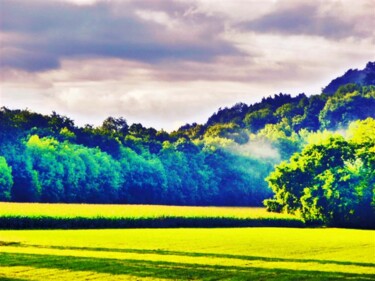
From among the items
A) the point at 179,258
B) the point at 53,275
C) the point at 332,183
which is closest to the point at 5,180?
the point at 332,183

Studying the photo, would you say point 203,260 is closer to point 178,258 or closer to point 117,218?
point 178,258

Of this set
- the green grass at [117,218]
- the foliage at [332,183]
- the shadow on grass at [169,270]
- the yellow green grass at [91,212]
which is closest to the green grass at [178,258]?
the shadow on grass at [169,270]

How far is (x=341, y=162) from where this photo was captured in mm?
95125

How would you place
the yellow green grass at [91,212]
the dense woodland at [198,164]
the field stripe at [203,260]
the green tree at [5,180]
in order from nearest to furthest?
the field stripe at [203,260] → the yellow green grass at [91,212] → the dense woodland at [198,164] → the green tree at [5,180]

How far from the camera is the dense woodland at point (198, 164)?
93625 millimetres

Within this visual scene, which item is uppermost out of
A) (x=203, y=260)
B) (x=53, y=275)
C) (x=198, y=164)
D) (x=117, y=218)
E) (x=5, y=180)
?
(x=198, y=164)

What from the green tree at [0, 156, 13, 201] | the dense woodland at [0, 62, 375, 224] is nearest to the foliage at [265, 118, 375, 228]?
the dense woodland at [0, 62, 375, 224]

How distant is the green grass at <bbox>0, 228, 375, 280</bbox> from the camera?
3145cm

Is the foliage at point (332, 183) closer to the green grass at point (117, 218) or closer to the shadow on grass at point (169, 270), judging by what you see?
the green grass at point (117, 218)

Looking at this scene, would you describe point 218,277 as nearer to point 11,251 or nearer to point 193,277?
point 193,277

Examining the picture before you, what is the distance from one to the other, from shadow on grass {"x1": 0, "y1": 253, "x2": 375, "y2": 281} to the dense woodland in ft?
187

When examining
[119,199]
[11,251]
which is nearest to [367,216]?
[119,199]

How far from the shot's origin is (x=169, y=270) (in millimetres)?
33000

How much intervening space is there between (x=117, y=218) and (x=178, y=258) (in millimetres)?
37313
